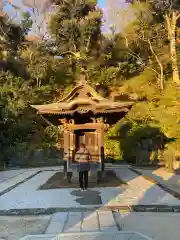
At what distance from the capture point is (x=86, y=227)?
19.4 ft

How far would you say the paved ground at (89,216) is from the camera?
19.0ft

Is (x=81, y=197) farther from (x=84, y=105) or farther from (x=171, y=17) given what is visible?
(x=171, y=17)

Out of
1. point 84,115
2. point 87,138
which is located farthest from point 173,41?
point 84,115

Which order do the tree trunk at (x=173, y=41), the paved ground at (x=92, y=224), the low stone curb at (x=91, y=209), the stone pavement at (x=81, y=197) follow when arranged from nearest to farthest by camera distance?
1. the paved ground at (x=92, y=224)
2. the low stone curb at (x=91, y=209)
3. the stone pavement at (x=81, y=197)
4. the tree trunk at (x=173, y=41)

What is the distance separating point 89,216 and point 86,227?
0.84 meters

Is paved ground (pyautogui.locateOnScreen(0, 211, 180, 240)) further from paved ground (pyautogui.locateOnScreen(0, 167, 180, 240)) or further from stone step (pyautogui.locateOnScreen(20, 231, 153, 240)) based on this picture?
stone step (pyautogui.locateOnScreen(20, 231, 153, 240))

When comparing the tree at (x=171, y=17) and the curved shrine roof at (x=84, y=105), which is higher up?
the tree at (x=171, y=17)

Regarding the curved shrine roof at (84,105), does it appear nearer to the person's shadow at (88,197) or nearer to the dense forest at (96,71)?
the person's shadow at (88,197)

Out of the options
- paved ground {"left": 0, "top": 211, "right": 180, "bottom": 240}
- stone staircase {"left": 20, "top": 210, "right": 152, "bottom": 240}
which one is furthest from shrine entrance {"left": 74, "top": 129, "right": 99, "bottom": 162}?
paved ground {"left": 0, "top": 211, "right": 180, "bottom": 240}

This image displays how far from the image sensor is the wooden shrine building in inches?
467

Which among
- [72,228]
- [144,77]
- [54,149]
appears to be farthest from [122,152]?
[72,228]

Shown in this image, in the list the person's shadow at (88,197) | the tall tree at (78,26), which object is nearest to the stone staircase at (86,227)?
the person's shadow at (88,197)

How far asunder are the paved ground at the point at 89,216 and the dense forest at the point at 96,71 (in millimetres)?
9928

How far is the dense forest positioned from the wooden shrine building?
701cm
